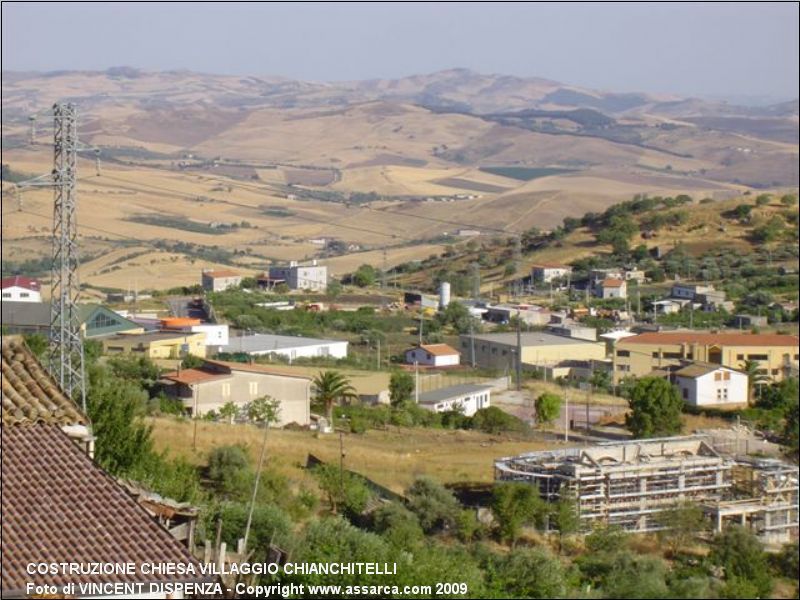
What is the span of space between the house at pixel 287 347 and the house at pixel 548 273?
42.8 ft

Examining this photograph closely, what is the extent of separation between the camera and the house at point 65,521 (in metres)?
4.31

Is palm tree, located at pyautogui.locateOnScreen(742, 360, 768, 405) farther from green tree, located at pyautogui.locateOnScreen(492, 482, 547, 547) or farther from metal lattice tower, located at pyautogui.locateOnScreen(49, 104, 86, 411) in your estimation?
metal lattice tower, located at pyautogui.locateOnScreen(49, 104, 86, 411)

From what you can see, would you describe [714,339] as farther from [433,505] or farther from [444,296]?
[444,296]

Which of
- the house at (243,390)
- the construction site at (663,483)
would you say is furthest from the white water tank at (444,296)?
the construction site at (663,483)

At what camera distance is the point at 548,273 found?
38875mm

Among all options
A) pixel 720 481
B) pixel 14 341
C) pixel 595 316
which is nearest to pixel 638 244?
pixel 595 316

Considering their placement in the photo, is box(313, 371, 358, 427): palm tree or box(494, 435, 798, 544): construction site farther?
box(313, 371, 358, 427): palm tree

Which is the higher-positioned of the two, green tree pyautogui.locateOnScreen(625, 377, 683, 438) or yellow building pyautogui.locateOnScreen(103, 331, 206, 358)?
green tree pyautogui.locateOnScreen(625, 377, 683, 438)

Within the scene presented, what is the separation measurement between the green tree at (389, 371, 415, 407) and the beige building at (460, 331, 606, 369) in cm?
455

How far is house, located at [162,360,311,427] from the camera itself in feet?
57.9

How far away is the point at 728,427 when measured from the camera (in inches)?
611

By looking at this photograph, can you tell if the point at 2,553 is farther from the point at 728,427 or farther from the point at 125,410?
the point at 728,427

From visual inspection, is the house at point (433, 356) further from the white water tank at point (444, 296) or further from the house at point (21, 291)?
the house at point (21, 291)

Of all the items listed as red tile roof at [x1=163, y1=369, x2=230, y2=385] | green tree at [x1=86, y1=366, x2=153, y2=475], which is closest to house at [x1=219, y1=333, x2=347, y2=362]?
red tile roof at [x1=163, y1=369, x2=230, y2=385]
